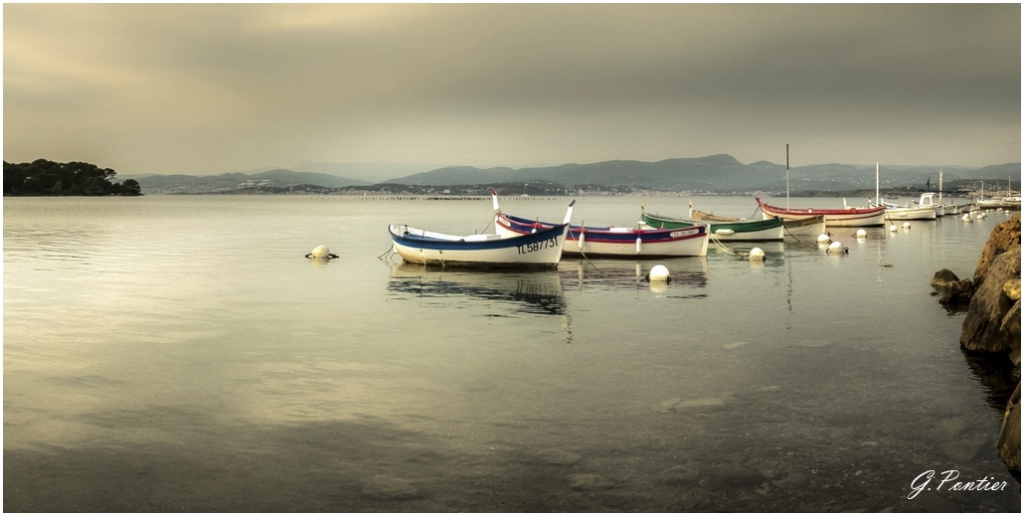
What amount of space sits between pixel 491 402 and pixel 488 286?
13.9 metres

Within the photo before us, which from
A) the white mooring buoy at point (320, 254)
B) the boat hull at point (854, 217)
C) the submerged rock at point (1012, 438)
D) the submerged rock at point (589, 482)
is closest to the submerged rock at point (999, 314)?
the submerged rock at point (1012, 438)

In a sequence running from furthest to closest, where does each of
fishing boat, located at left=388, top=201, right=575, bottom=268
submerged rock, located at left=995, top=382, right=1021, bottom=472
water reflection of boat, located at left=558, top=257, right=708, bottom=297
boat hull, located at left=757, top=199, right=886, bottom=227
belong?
boat hull, located at left=757, top=199, right=886, bottom=227 → fishing boat, located at left=388, top=201, right=575, bottom=268 → water reflection of boat, located at left=558, top=257, right=708, bottom=297 → submerged rock, located at left=995, top=382, right=1021, bottom=472

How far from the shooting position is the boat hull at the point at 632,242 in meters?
33.3

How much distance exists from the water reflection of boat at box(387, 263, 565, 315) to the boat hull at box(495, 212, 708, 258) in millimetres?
5009

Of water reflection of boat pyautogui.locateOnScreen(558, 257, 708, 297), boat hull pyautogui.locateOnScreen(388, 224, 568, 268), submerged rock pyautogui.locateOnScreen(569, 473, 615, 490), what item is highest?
boat hull pyautogui.locateOnScreen(388, 224, 568, 268)

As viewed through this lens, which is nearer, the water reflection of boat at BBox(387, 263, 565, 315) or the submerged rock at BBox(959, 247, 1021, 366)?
the submerged rock at BBox(959, 247, 1021, 366)

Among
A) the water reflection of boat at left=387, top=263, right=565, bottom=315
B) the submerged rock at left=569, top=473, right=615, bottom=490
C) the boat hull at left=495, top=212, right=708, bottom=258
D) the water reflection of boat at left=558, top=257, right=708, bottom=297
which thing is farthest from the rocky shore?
the boat hull at left=495, top=212, right=708, bottom=258

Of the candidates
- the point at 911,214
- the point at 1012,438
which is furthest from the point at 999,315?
the point at 911,214

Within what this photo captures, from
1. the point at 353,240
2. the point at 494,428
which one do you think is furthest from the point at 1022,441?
the point at 353,240

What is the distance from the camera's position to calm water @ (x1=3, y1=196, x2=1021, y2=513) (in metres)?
7.53

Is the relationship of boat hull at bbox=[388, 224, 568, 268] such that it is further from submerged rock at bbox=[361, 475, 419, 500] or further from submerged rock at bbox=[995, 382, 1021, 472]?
submerged rock at bbox=[361, 475, 419, 500]

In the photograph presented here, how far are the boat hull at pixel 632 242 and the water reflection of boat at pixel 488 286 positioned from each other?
5009 millimetres

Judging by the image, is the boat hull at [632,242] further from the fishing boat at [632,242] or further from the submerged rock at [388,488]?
the submerged rock at [388,488]

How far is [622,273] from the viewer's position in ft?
93.5
